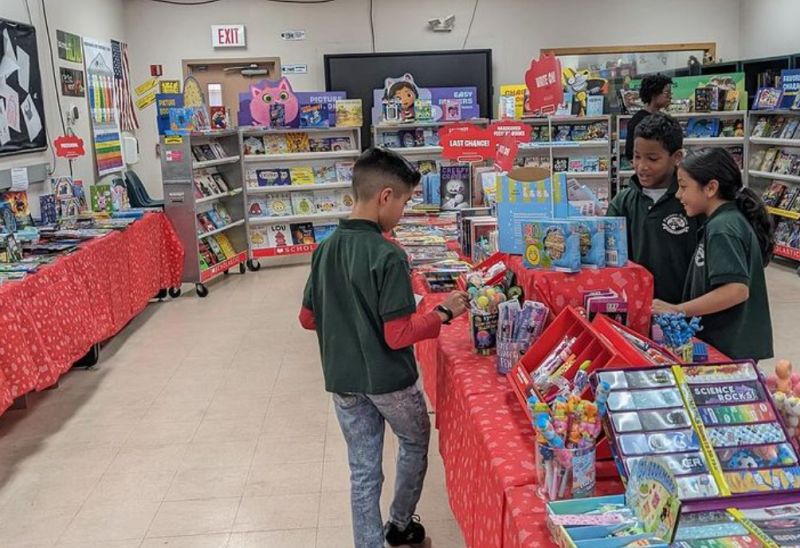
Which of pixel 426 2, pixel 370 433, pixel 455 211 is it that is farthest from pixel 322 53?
pixel 370 433

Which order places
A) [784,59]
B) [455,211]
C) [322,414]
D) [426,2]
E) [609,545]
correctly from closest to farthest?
1. [609,545]
2. [322,414]
3. [455,211]
4. [784,59]
5. [426,2]

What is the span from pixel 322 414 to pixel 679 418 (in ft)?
10.3

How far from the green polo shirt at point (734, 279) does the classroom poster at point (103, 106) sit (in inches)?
296

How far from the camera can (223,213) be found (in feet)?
28.4

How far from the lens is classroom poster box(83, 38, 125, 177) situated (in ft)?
28.3

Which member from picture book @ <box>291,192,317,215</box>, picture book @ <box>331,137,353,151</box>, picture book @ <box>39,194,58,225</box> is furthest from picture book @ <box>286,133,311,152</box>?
picture book @ <box>39,194,58,225</box>

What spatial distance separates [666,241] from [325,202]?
671 centimetres

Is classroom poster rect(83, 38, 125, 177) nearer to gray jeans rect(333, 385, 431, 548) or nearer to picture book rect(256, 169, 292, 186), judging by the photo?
picture book rect(256, 169, 292, 186)

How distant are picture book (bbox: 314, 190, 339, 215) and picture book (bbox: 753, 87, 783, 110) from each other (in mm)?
4753

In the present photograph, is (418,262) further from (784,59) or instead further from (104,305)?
(784,59)

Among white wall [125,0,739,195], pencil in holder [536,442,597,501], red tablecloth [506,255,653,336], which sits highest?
white wall [125,0,739,195]

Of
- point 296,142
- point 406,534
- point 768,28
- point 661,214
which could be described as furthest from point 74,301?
point 768,28

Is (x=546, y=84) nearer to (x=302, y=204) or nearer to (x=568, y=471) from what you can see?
(x=568, y=471)

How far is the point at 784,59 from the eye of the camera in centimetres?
863
